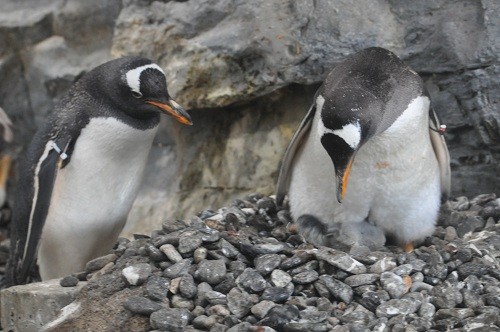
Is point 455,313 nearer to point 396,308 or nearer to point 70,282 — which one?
point 396,308

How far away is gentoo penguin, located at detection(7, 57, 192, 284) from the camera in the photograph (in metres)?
4.55

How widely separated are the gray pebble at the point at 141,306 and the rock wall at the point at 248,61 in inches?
72.4

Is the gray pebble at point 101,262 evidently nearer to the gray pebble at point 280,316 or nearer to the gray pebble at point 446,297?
the gray pebble at point 280,316

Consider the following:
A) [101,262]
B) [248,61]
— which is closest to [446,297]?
[101,262]

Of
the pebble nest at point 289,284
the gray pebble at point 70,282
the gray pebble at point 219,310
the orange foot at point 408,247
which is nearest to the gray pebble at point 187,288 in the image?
the pebble nest at point 289,284

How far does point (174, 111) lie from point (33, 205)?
2.93ft

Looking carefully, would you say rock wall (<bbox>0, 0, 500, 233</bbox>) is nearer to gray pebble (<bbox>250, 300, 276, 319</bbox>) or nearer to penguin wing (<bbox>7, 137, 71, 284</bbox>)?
penguin wing (<bbox>7, 137, 71, 284</bbox>)

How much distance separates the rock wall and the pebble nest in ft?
3.03

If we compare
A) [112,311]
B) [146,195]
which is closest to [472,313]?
[112,311]

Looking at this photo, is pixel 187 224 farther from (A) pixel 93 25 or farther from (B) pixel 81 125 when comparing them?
(A) pixel 93 25

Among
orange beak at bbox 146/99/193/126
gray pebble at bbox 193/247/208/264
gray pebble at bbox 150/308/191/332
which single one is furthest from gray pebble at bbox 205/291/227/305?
orange beak at bbox 146/99/193/126

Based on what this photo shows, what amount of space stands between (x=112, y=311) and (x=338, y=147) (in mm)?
1023

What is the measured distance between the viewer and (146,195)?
232 inches

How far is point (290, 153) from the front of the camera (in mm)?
4285
